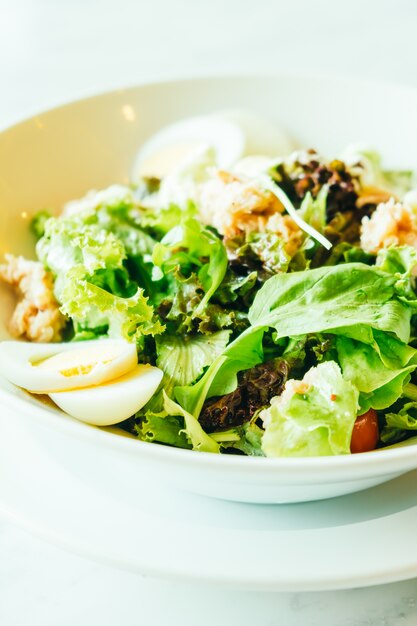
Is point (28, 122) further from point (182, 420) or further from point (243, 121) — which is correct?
point (182, 420)

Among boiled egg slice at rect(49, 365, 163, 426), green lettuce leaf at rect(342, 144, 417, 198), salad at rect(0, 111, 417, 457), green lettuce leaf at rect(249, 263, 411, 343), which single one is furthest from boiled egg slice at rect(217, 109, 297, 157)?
boiled egg slice at rect(49, 365, 163, 426)

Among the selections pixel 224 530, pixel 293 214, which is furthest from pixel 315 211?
pixel 224 530

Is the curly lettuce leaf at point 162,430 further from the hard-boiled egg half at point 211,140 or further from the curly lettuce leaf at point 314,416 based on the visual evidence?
the hard-boiled egg half at point 211,140

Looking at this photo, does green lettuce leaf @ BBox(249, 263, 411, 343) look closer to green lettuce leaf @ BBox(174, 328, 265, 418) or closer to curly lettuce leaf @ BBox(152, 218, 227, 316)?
green lettuce leaf @ BBox(174, 328, 265, 418)

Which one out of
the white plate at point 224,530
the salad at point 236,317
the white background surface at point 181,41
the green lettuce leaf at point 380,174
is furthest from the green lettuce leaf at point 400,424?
the white background surface at point 181,41

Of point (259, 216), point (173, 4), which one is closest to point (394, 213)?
point (259, 216)

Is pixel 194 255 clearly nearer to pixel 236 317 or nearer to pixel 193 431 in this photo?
pixel 236 317
